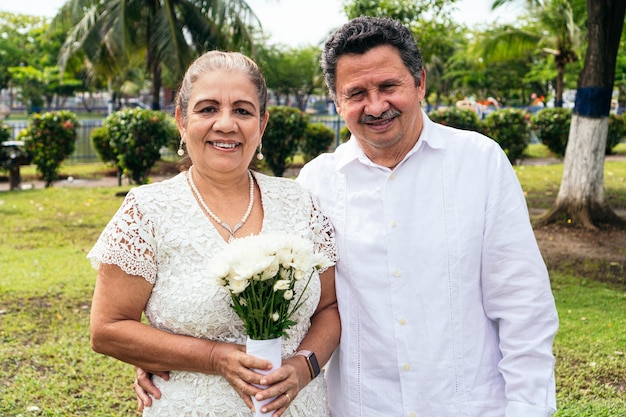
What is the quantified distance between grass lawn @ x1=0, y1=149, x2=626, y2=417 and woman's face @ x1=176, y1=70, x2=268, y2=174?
2.91 meters

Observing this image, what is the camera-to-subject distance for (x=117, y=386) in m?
5.21

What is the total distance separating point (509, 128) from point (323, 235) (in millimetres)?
16497

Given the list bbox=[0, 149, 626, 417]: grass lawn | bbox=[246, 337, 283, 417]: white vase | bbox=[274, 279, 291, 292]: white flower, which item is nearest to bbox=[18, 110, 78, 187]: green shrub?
bbox=[0, 149, 626, 417]: grass lawn

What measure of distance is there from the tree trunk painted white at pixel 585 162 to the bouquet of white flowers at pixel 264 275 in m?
8.18

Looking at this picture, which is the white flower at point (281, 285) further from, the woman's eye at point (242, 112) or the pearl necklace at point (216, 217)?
the woman's eye at point (242, 112)

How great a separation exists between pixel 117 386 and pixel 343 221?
328 cm

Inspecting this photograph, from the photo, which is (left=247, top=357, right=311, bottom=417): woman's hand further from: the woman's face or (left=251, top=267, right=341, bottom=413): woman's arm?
the woman's face

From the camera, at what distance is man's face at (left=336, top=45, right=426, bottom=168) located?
2.54m

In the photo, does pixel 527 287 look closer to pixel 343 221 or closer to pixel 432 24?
pixel 343 221

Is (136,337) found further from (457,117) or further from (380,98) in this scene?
(457,117)

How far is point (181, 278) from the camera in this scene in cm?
239

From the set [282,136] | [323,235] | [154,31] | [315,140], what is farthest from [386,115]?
[154,31]

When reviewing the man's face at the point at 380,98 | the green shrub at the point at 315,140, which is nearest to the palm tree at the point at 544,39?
the green shrub at the point at 315,140

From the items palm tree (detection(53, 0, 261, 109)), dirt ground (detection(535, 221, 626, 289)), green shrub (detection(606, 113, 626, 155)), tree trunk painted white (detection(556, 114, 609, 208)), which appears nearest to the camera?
dirt ground (detection(535, 221, 626, 289))
